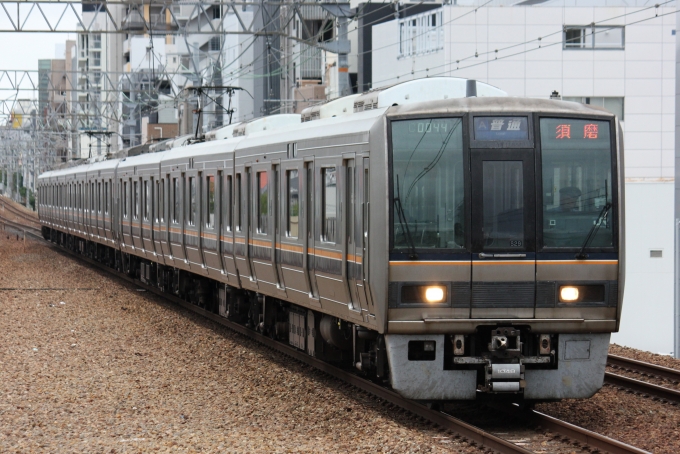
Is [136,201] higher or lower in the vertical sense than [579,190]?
lower

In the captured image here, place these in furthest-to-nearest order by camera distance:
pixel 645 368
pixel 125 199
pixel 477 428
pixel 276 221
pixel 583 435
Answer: pixel 125 199
pixel 276 221
pixel 645 368
pixel 477 428
pixel 583 435

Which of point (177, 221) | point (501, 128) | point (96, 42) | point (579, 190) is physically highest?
point (96, 42)

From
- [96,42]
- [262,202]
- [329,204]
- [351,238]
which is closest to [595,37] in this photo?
[262,202]

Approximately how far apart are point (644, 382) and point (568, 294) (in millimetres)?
2277

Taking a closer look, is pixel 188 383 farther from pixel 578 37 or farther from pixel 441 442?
pixel 578 37

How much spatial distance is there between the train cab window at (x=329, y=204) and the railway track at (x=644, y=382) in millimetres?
3085

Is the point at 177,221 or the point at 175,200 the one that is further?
the point at 175,200

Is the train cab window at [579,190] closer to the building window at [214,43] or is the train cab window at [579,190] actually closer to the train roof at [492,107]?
the train roof at [492,107]

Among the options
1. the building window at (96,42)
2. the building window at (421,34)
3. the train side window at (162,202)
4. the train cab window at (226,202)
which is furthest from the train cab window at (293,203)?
the building window at (96,42)

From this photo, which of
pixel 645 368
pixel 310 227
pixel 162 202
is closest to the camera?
pixel 310 227

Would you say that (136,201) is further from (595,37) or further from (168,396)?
(595,37)

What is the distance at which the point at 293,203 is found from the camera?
11.6m

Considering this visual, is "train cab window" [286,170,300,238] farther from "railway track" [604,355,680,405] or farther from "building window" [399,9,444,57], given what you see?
"building window" [399,9,444,57]

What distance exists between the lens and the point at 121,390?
10938mm
